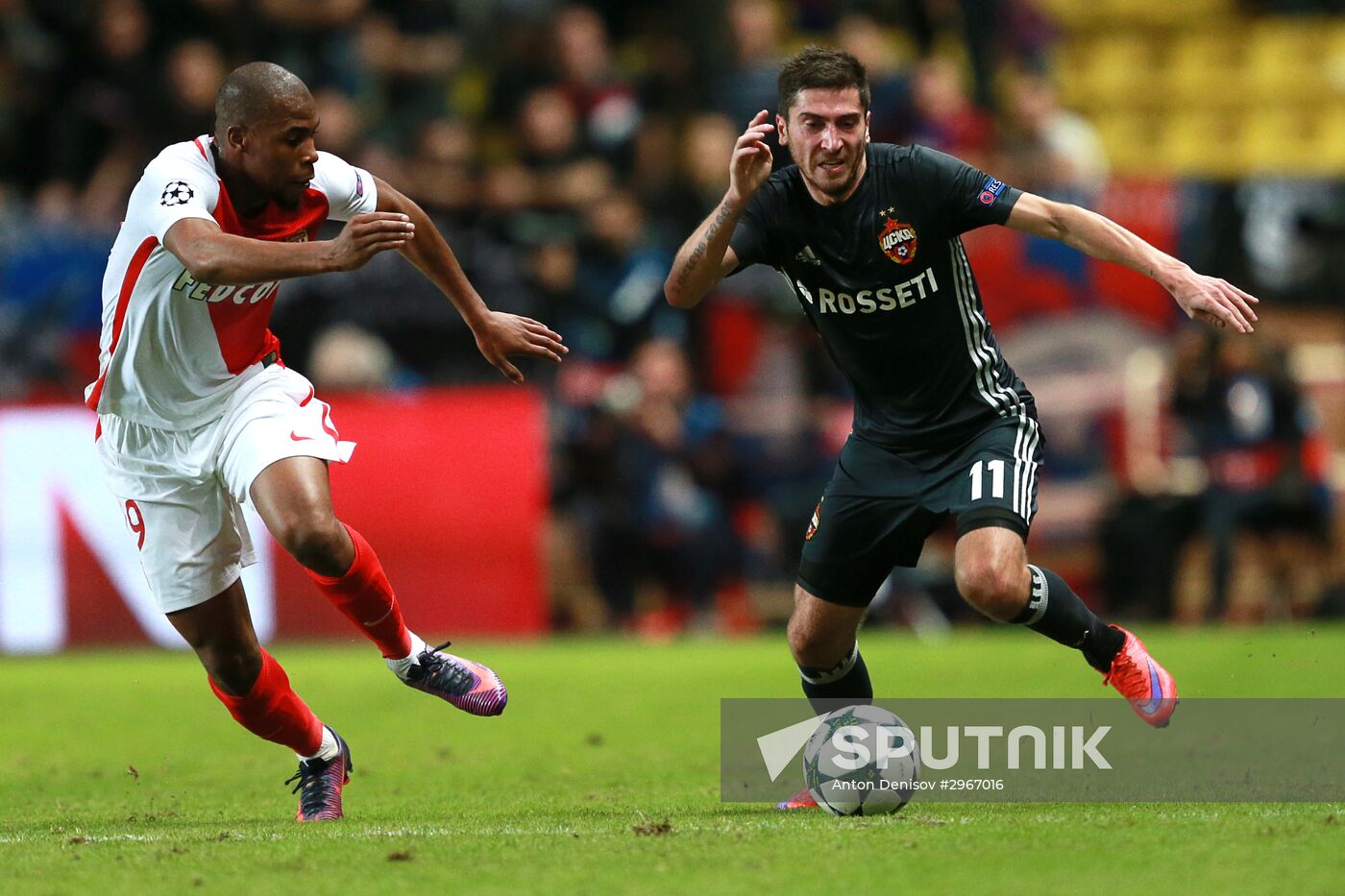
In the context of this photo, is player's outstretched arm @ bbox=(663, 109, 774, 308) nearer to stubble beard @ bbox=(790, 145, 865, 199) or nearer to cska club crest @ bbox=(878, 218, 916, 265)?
stubble beard @ bbox=(790, 145, 865, 199)

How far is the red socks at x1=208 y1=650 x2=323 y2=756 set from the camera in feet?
20.7

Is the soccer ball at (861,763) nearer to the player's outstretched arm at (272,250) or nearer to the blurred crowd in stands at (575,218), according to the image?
the player's outstretched arm at (272,250)

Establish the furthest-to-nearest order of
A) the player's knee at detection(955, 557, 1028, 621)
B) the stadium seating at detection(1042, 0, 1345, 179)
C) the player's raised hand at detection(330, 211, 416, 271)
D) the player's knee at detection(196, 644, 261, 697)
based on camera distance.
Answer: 1. the stadium seating at detection(1042, 0, 1345, 179)
2. the player's knee at detection(196, 644, 261, 697)
3. the player's knee at detection(955, 557, 1028, 621)
4. the player's raised hand at detection(330, 211, 416, 271)

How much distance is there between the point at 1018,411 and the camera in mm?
6324

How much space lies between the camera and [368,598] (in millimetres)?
6172

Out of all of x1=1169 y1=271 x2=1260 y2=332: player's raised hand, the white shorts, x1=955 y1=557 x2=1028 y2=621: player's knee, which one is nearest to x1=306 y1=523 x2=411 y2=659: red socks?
the white shorts

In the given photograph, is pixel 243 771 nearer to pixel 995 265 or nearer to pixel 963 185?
pixel 963 185

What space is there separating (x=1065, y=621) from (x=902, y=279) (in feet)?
4.22

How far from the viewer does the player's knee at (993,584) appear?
578 cm

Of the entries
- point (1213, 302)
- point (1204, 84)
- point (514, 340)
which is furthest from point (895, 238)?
point (1204, 84)

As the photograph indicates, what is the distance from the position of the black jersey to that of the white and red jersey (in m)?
1.59

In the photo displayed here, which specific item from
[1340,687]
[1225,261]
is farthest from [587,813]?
[1225,261]

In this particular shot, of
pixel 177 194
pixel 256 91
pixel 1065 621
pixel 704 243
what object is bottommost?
pixel 1065 621

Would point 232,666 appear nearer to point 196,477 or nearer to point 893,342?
point 196,477
